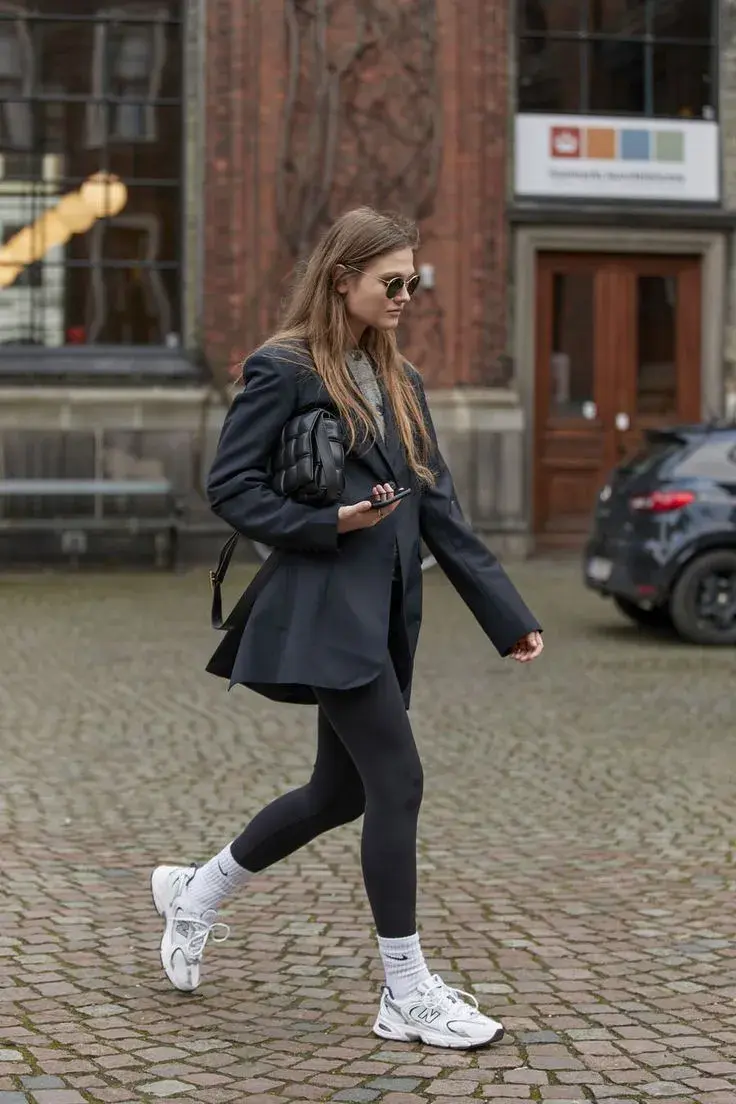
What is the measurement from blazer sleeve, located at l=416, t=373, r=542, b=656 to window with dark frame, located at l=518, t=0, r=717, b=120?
1492cm

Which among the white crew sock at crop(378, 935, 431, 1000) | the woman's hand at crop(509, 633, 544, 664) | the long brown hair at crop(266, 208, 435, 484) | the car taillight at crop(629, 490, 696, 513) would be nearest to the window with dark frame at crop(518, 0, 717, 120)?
the car taillight at crop(629, 490, 696, 513)

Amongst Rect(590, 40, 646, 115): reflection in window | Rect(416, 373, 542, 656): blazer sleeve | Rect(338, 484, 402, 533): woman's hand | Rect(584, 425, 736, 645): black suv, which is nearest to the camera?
Rect(338, 484, 402, 533): woman's hand

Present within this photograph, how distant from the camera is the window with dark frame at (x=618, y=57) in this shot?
1850 cm

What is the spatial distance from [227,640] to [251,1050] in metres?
0.92

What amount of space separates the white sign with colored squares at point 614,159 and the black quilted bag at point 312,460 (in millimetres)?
14860

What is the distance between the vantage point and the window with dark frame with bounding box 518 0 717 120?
18500 millimetres

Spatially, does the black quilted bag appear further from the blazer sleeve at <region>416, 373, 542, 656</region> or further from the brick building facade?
the brick building facade

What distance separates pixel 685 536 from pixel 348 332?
27.2ft

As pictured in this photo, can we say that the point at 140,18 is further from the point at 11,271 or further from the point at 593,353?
the point at 593,353

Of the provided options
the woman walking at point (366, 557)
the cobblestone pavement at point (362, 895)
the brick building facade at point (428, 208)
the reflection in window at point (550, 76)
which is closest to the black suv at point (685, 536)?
the cobblestone pavement at point (362, 895)

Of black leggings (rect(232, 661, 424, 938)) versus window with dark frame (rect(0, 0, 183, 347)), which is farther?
window with dark frame (rect(0, 0, 183, 347))

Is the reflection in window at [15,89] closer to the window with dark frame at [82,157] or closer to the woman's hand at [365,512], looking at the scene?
the window with dark frame at [82,157]

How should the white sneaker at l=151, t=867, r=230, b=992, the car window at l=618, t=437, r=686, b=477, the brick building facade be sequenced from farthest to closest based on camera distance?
the brick building facade
the car window at l=618, t=437, r=686, b=477
the white sneaker at l=151, t=867, r=230, b=992

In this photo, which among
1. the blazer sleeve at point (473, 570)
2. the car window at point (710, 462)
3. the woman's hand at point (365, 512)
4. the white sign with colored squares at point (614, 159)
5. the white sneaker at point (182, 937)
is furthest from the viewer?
the white sign with colored squares at point (614, 159)
